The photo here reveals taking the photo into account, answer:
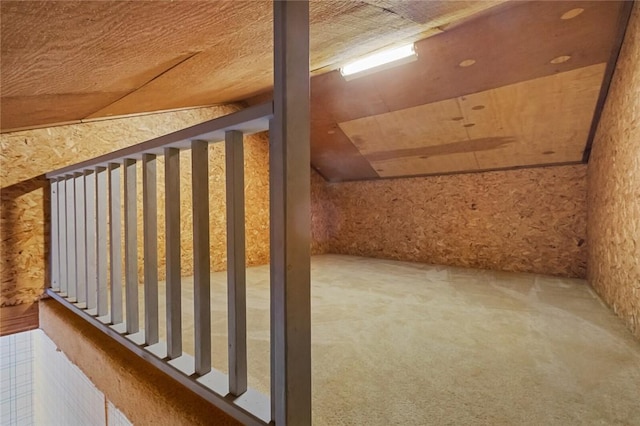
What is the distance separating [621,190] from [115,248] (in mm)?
2550

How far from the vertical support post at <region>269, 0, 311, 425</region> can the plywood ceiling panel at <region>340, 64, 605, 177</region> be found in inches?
82.0

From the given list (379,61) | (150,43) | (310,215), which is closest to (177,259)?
(310,215)

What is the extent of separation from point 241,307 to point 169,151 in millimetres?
522

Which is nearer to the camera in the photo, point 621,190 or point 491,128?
point 621,190

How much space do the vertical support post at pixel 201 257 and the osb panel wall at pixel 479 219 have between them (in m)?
3.15

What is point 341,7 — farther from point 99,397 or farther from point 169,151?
point 99,397

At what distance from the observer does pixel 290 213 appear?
63 centimetres

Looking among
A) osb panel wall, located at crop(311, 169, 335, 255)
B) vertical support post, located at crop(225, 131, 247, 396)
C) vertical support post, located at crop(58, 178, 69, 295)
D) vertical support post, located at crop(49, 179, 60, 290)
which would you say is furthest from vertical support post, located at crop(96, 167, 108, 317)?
osb panel wall, located at crop(311, 169, 335, 255)

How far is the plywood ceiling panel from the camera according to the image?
6.99 ft

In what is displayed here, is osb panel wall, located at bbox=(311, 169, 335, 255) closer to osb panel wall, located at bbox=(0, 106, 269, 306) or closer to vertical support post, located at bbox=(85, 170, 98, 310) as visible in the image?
osb panel wall, located at bbox=(0, 106, 269, 306)

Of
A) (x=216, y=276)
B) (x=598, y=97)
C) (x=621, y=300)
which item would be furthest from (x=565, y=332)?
(x=216, y=276)

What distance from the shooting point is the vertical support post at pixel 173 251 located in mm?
949

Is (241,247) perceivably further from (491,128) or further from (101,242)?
(491,128)

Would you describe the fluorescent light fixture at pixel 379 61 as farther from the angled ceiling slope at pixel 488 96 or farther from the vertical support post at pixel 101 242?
the vertical support post at pixel 101 242
